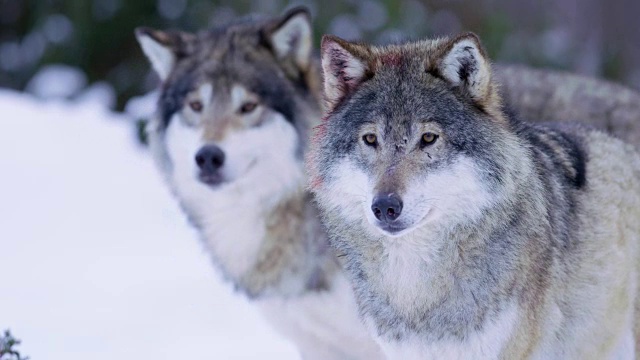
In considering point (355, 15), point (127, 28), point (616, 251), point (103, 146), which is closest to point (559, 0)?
point (355, 15)

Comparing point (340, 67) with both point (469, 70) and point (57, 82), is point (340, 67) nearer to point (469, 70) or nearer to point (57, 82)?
point (469, 70)

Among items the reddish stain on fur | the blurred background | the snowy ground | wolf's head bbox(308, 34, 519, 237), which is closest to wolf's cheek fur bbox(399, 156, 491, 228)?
wolf's head bbox(308, 34, 519, 237)

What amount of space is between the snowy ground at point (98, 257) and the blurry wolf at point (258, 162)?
0.56m

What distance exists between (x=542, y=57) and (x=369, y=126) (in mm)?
9704

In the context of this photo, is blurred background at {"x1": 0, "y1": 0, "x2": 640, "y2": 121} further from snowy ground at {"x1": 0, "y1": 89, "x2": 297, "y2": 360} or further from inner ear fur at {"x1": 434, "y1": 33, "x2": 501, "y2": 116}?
inner ear fur at {"x1": 434, "y1": 33, "x2": 501, "y2": 116}

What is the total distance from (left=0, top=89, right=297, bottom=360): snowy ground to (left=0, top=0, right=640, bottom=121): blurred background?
1.60ft

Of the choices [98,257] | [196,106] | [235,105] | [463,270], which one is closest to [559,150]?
[463,270]

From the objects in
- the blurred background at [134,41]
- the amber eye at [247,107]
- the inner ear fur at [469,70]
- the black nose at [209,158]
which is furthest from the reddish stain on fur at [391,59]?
the blurred background at [134,41]

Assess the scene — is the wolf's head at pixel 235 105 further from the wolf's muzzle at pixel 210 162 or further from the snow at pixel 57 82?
the snow at pixel 57 82

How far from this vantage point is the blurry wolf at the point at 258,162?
6566 mm

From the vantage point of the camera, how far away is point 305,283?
6.61 meters

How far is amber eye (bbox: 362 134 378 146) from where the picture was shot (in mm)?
4637

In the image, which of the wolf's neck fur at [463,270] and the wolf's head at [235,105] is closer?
the wolf's neck fur at [463,270]

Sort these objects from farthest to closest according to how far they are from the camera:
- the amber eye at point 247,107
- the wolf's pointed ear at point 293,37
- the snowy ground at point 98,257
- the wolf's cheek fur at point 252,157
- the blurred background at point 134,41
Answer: the blurred background at point 134,41 < the snowy ground at point 98,257 < the wolf's pointed ear at point 293,37 < the amber eye at point 247,107 < the wolf's cheek fur at point 252,157
